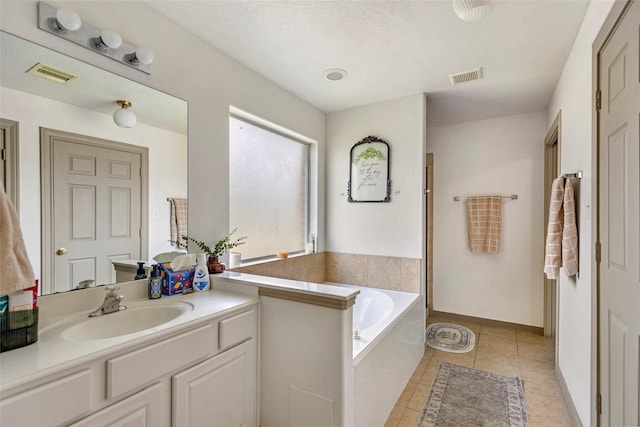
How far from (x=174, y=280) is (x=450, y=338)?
280 centimetres

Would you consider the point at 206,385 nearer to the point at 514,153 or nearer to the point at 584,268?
the point at 584,268

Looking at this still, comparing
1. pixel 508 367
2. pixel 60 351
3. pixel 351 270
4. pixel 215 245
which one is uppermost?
pixel 215 245

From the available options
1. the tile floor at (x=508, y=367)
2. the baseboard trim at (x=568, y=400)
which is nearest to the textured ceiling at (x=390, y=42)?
the baseboard trim at (x=568, y=400)

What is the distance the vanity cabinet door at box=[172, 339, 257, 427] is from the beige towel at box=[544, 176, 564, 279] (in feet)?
6.78

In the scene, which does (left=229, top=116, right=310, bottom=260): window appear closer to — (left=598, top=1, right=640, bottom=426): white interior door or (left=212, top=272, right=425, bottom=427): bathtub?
(left=212, top=272, right=425, bottom=427): bathtub

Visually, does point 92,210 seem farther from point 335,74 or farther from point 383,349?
point 335,74

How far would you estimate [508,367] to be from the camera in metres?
2.58

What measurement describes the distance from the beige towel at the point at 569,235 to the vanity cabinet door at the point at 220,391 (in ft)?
6.43

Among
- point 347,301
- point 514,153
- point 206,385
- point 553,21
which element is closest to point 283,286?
point 347,301

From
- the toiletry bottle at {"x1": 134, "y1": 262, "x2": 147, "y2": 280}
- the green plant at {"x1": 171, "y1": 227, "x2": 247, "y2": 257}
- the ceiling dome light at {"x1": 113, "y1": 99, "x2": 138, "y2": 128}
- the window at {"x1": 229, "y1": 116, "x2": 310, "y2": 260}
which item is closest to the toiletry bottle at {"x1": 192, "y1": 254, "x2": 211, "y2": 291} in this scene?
the green plant at {"x1": 171, "y1": 227, "x2": 247, "y2": 257}

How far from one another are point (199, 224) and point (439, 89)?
2.34 metres

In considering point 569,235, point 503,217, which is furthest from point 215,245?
point 503,217

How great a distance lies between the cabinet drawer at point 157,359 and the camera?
3.46ft

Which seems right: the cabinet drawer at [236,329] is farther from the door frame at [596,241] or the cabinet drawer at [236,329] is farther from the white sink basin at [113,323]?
the door frame at [596,241]
